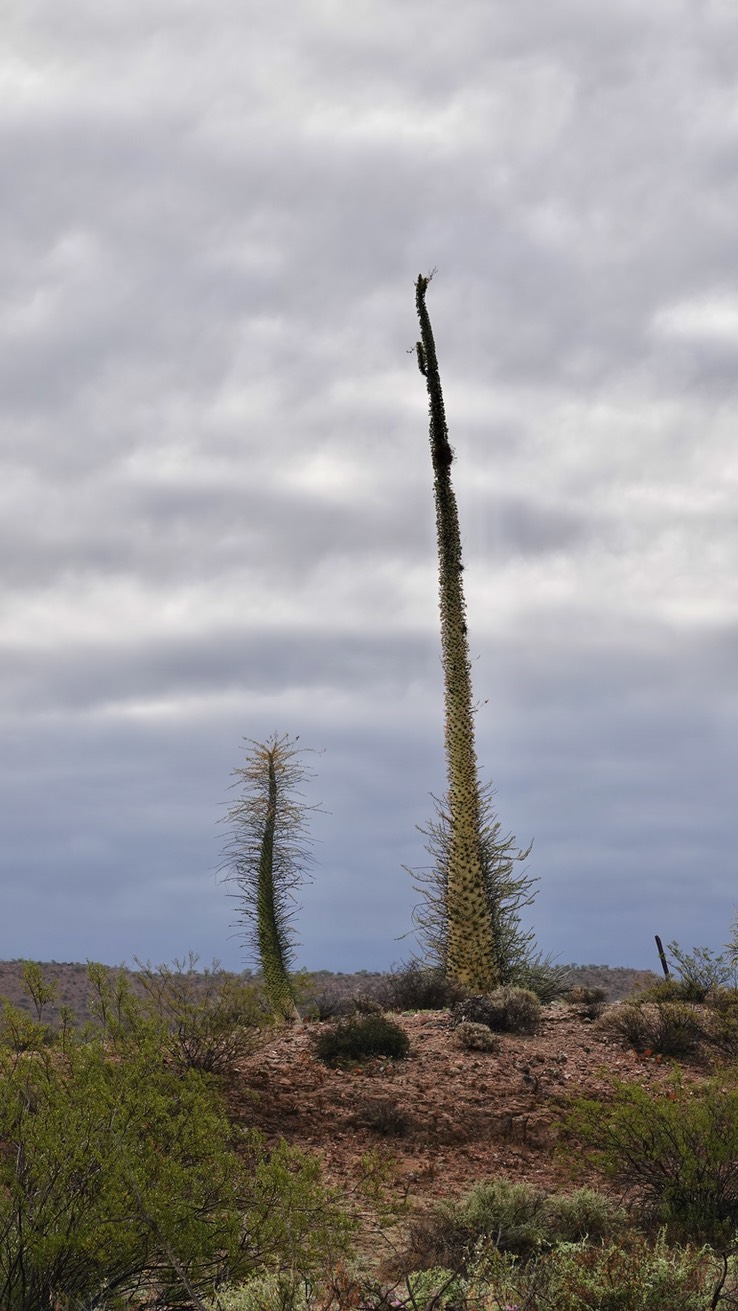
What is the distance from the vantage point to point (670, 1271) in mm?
7258

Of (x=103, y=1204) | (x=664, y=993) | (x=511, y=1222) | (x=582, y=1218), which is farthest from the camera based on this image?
(x=664, y=993)

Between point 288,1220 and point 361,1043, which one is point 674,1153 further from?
point 361,1043

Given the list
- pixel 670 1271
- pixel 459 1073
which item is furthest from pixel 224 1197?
pixel 459 1073

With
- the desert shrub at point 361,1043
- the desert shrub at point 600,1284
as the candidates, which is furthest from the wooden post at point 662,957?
the desert shrub at point 600,1284

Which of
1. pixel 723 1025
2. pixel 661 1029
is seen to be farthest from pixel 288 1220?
pixel 723 1025

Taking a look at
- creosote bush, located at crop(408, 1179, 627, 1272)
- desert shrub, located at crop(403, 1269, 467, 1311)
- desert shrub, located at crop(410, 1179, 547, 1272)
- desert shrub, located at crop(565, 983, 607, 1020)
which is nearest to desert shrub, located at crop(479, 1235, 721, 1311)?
desert shrub, located at crop(403, 1269, 467, 1311)

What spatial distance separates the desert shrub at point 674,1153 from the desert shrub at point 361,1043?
5876 mm

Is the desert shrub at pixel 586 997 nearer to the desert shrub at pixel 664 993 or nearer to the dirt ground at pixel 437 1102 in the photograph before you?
the desert shrub at pixel 664 993

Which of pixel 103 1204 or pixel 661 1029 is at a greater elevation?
pixel 661 1029

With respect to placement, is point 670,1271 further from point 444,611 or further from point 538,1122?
point 444,611

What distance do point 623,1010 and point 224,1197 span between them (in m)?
13.4

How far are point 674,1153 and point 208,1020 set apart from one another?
618cm

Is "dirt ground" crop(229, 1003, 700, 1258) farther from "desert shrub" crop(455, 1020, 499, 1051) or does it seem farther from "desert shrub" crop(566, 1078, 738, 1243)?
"desert shrub" crop(566, 1078, 738, 1243)

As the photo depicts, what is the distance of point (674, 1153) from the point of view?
10.6 meters
